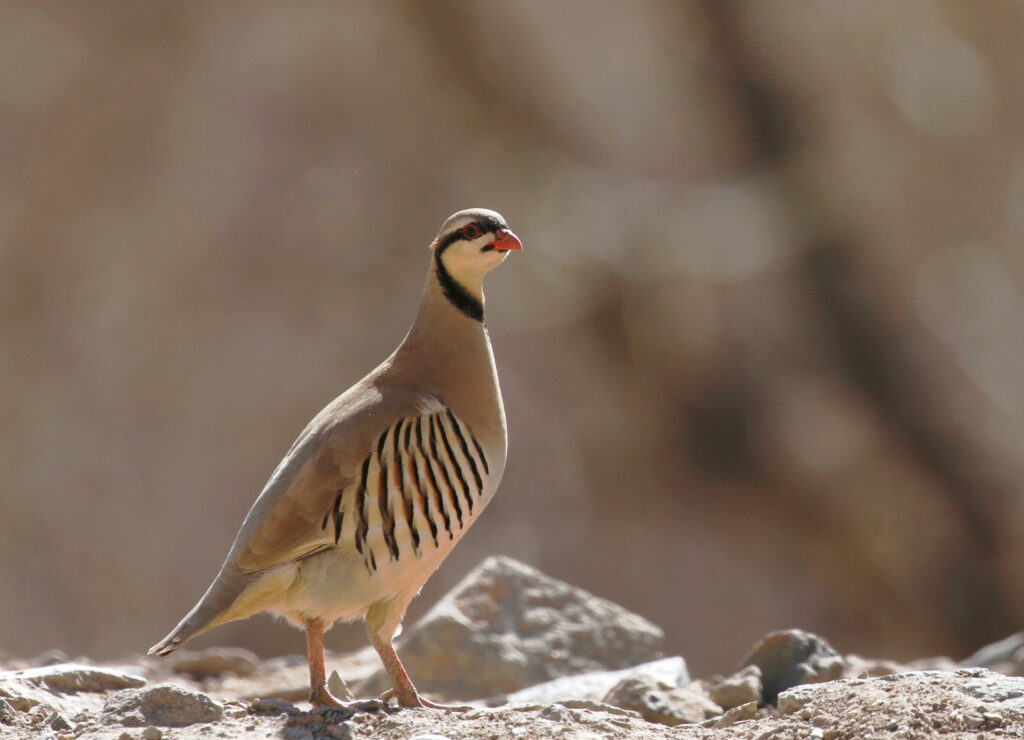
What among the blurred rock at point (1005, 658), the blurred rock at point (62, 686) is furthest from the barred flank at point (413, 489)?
the blurred rock at point (1005, 658)

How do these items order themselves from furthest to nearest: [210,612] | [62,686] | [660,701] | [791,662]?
[791,662] → [660,701] → [62,686] → [210,612]

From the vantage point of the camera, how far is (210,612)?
4.57 m

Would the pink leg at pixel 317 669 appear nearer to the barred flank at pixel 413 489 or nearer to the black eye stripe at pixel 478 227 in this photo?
the barred flank at pixel 413 489

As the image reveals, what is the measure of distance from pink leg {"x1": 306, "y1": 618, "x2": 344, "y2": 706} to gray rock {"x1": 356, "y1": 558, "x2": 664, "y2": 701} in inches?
55.3

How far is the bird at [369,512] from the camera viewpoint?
462 cm

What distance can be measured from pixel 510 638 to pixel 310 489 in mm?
2205

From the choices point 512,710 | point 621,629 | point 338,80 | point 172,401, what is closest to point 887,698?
point 512,710

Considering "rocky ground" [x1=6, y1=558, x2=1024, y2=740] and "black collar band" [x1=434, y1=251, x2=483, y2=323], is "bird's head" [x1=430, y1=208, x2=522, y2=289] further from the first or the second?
"rocky ground" [x1=6, y1=558, x2=1024, y2=740]

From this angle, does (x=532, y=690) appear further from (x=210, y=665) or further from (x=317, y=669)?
(x=210, y=665)

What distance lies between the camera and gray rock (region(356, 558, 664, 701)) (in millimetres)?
6305

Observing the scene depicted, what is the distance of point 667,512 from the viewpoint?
16.9 m

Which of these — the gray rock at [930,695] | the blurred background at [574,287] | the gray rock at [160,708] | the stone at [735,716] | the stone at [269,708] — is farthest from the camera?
the blurred background at [574,287]

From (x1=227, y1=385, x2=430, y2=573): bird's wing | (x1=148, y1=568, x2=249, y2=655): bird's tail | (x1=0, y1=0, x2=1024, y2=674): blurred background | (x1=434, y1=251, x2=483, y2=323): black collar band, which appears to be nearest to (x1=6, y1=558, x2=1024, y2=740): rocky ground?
(x1=148, y1=568, x2=249, y2=655): bird's tail

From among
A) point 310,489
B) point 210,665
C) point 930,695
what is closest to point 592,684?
point 310,489
